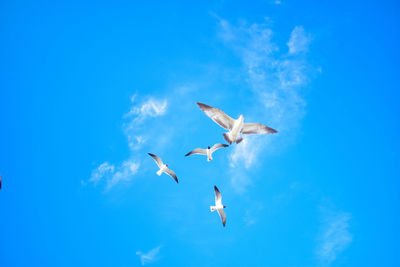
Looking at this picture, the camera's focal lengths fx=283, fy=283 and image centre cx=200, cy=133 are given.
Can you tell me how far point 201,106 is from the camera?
1908 centimetres

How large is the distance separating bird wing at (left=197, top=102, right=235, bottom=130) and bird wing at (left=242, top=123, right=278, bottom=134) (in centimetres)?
107

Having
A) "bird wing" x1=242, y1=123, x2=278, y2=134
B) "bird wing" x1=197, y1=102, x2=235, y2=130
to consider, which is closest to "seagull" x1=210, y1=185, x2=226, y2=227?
"bird wing" x1=242, y1=123, x2=278, y2=134

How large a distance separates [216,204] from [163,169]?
20.0 ft

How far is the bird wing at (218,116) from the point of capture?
19.1 meters

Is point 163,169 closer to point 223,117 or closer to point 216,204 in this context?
point 216,204

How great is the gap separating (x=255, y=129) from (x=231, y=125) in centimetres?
180

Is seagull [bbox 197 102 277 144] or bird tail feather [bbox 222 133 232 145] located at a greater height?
seagull [bbox 197 102 277 144]

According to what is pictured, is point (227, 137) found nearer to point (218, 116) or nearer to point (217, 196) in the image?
point (218, 116)

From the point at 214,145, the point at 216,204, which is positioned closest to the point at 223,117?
the point at 214,145

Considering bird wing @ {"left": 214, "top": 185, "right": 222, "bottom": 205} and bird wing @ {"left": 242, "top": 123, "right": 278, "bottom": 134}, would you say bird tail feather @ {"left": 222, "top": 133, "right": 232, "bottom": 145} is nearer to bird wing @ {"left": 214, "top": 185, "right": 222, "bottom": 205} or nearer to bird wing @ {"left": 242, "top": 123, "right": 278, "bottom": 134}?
bird wing @ {"left": 242, "top": 123, "right": 278, "bottom": 134}

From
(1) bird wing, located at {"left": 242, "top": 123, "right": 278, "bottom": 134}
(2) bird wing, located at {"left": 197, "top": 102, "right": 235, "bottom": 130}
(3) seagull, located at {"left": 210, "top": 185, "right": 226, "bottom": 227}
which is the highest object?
(2) bird wing, located at {"left": 197, "top": 102, "right": 235, "bottom": 130}

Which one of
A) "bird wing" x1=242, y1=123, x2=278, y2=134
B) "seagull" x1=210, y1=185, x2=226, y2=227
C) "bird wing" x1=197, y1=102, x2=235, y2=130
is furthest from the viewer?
"seagull" x1=210, y1=185, x2=226, y2=227

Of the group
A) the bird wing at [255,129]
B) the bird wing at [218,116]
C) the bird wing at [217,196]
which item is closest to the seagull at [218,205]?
the bird wing at [217,196]

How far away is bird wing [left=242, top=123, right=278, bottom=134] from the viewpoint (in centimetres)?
1978
